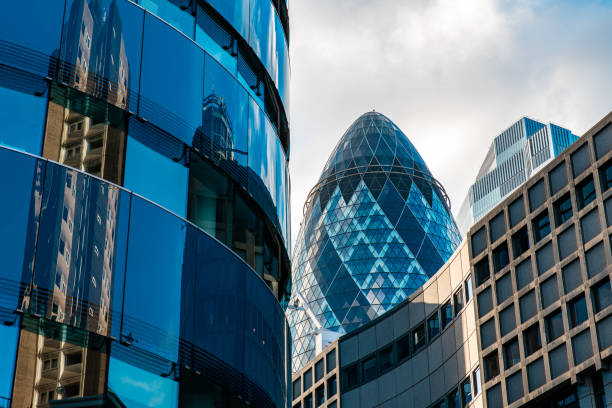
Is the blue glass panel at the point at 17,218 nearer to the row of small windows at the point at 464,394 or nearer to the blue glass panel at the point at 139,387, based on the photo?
the blue glass panel at the point at 139,387

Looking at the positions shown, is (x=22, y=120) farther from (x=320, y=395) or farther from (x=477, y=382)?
(x=320, y=395)

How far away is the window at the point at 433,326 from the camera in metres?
44.8

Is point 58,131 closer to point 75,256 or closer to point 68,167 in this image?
point 68,167

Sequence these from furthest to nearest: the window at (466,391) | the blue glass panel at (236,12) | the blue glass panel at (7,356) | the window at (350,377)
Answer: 1. the window at (350,377)
2. the window at (466,391)
3. the blue glass panel at (236,12)
4. the blue glass panel at (7,356)

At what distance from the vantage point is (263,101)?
2197cm

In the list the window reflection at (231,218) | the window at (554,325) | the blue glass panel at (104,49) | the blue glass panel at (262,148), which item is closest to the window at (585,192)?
the window at (554,325)

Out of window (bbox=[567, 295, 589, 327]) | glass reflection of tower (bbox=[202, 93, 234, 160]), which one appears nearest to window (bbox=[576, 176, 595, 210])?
window (bbox=[567, 295, 589, 327])

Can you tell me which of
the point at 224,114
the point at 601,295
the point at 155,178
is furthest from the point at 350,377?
the point at 155,178

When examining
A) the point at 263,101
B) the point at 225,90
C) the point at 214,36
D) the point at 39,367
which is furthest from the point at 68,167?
the point at 263,101

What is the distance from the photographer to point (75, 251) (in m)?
14.7

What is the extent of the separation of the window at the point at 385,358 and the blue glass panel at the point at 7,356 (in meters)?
36.3

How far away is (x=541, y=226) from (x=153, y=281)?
23.3 m

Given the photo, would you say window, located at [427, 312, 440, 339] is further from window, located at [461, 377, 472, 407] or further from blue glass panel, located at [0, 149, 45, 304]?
blue glass panel, located at [0, 149, 45, 304]

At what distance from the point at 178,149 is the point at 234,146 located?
162 cm
